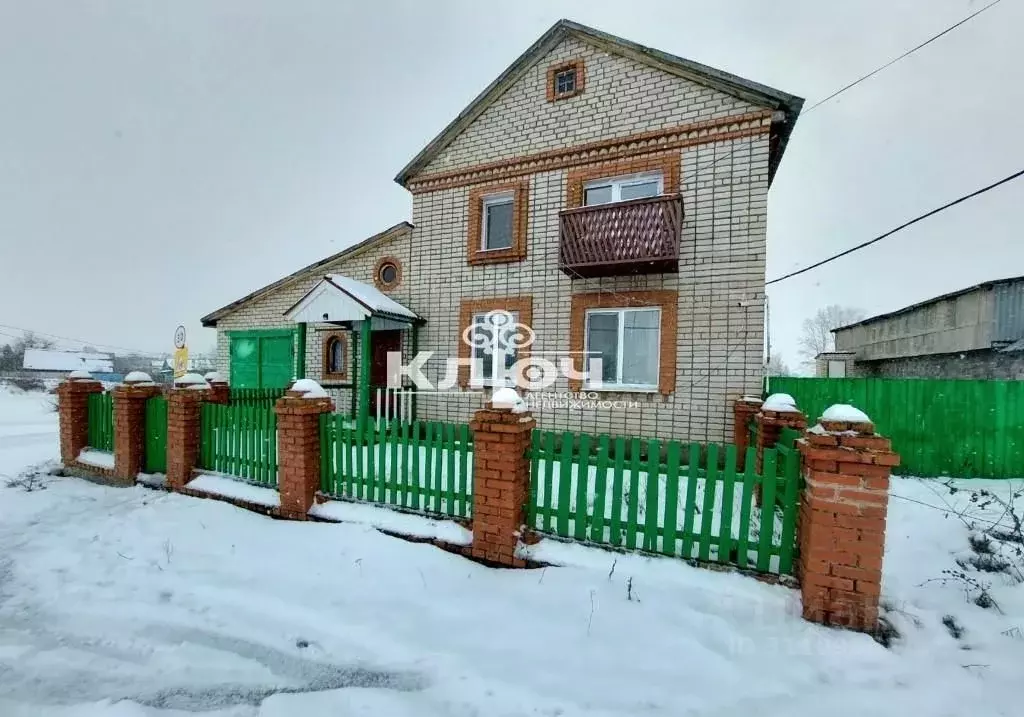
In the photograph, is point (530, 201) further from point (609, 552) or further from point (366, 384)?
point (609, 552)

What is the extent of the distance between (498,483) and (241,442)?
3.46 meters

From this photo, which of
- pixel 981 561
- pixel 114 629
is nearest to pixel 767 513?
pixel 981 561

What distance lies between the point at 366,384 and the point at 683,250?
624 centimetres

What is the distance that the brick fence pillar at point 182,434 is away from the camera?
5.12 meters

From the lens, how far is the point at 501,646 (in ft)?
8.09

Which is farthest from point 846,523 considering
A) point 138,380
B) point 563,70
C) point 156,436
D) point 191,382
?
point 563,70

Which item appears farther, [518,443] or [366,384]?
[366,384]

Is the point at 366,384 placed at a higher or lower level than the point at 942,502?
higher

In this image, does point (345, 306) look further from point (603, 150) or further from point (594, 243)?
point (603, 150)

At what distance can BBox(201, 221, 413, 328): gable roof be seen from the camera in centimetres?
927

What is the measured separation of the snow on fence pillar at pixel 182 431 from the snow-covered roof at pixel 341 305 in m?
2.87

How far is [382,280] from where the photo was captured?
951 centimetres

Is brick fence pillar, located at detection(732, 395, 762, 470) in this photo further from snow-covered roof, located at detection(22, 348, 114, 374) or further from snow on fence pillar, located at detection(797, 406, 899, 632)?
snow-covered roof, located at detection(22, 348, 114, 374)

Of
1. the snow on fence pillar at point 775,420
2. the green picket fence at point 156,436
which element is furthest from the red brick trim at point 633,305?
the green picket fence at point 156,436
